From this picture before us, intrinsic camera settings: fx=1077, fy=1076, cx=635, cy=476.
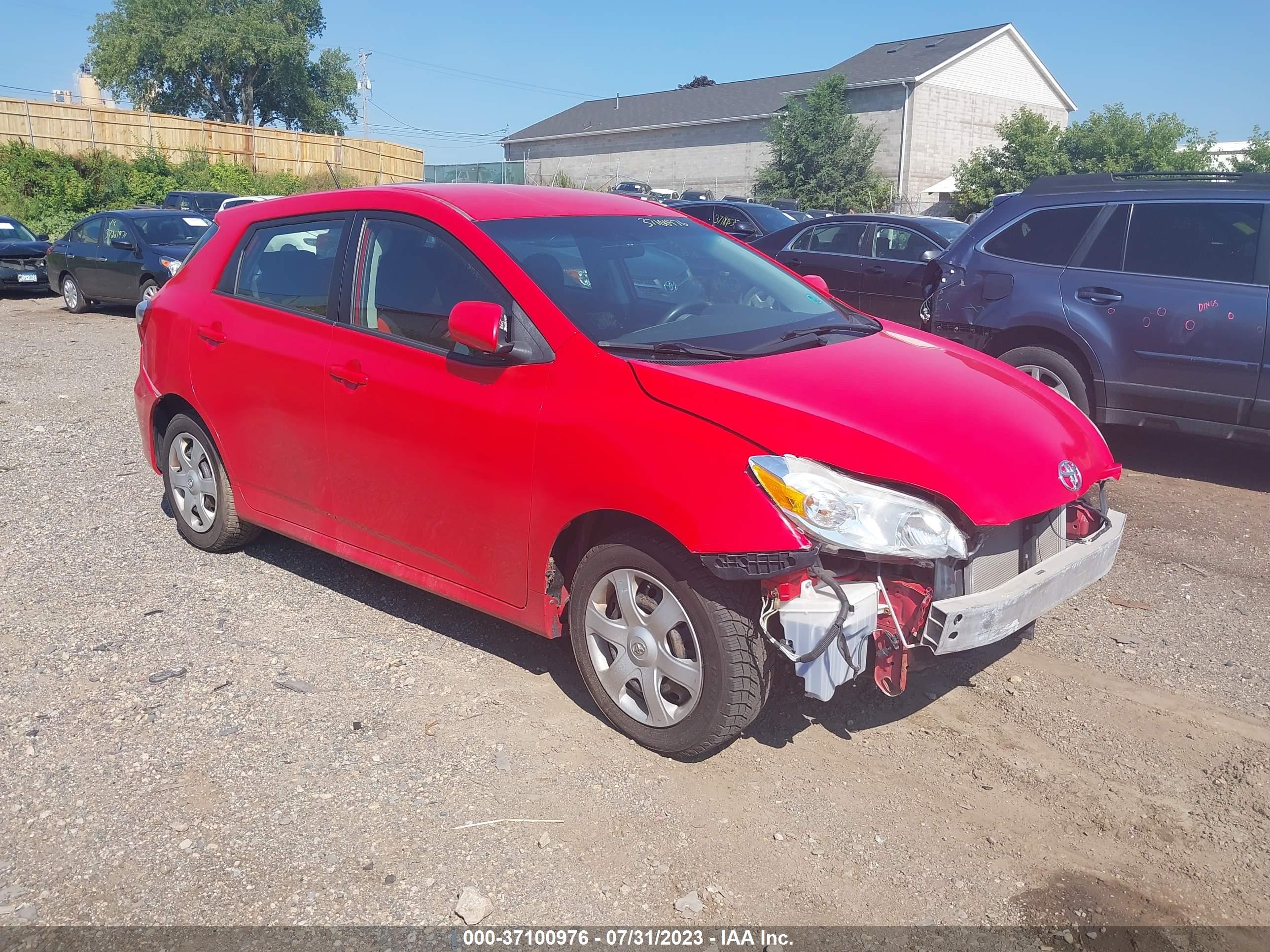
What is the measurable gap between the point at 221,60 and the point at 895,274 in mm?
57773

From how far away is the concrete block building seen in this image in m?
47.2

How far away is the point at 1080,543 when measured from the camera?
149 inches

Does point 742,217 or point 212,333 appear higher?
point 742,217

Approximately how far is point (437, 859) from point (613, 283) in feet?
7.05

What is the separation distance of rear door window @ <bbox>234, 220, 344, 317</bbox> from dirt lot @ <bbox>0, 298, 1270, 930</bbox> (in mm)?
1382

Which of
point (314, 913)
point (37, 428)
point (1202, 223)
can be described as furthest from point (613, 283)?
point (37, 428)

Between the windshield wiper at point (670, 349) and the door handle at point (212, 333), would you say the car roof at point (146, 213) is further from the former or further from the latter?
the windshield wiper at point (670, 349)

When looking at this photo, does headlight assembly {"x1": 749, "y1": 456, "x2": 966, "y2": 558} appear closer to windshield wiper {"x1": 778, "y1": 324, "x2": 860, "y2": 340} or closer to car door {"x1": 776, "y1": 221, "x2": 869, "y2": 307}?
windshield wiper {"x1": 778, "y1": 324, "x2": 860, "y2": 340}

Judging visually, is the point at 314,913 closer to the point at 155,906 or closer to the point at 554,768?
the point at 155,906

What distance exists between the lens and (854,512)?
3.14 m

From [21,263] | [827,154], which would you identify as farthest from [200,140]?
[827,154]

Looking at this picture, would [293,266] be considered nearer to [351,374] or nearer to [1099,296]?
[351,374]

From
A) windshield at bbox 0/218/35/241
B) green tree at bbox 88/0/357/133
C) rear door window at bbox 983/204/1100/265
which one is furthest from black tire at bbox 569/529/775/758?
green tree at bbox 88/0/357/133

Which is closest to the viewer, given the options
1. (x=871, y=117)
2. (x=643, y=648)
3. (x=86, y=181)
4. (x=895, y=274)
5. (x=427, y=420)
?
(x=643, y=648)
